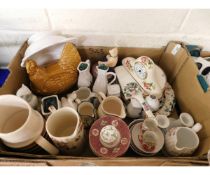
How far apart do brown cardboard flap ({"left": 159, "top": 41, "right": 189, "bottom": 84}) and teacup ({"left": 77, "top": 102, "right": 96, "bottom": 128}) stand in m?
0.31

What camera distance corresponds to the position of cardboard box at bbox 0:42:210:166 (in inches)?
21.8

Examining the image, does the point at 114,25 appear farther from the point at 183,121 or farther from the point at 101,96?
the point at 183,121

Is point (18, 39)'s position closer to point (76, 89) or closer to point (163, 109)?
point (76, 89)

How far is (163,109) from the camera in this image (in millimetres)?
739

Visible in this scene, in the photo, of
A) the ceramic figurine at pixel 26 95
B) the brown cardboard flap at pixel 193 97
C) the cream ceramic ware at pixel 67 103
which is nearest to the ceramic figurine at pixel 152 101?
the brown cardboard flap at pixel 193 97

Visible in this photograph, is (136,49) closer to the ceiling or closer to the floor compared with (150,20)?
closer to the floor

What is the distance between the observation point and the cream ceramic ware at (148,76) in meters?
0.69

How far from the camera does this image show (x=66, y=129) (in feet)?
2.23

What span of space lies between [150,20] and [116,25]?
0.10m

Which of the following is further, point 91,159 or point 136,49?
point 136,49

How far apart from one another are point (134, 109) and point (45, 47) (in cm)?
33

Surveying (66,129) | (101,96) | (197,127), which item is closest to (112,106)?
(101,96)

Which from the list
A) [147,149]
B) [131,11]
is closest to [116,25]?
[131,11]

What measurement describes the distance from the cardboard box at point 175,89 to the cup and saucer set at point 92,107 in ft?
0.09
